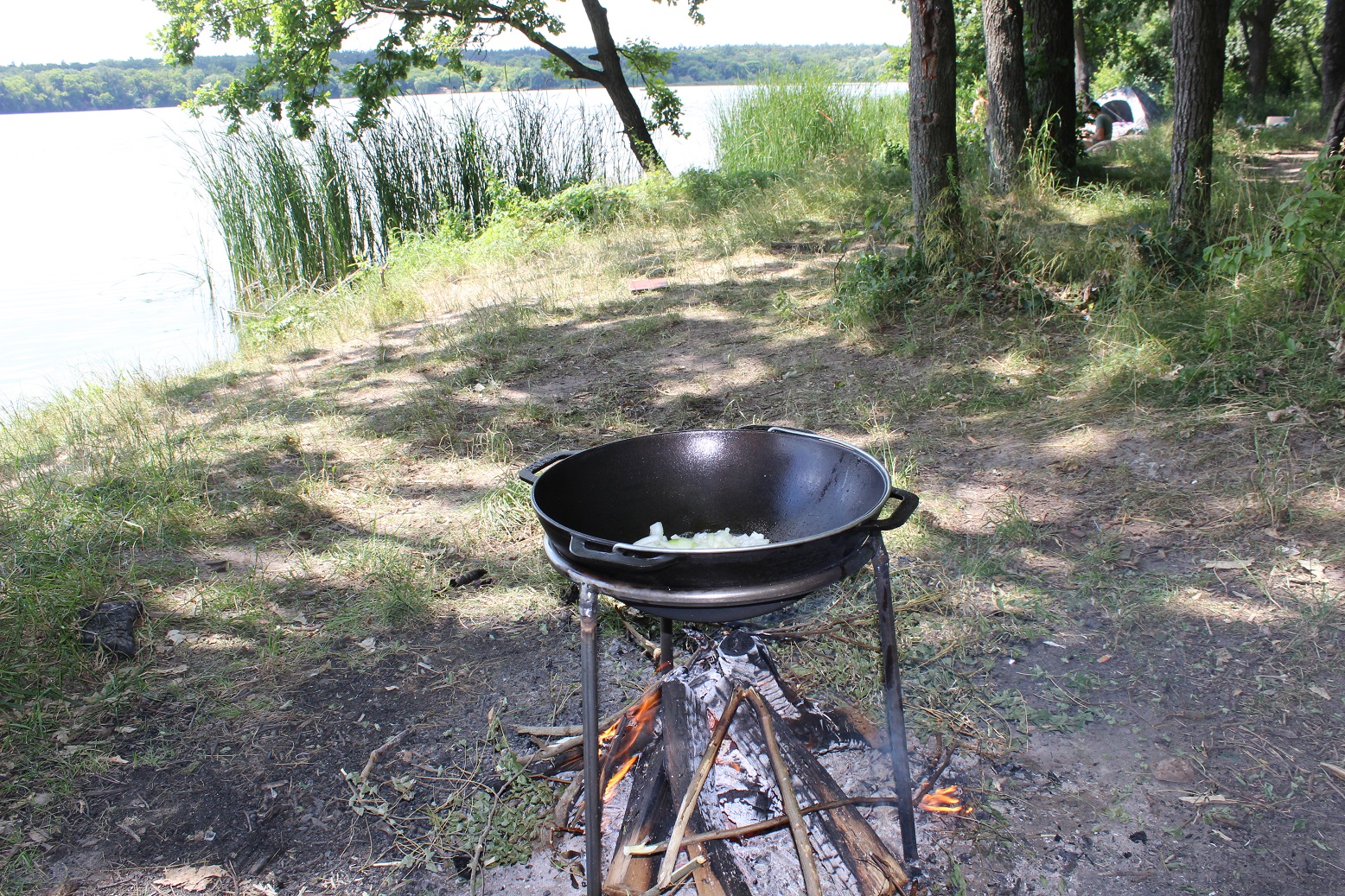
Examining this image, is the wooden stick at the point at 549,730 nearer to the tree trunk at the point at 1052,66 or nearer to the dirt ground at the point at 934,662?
the dirt ground at the point at 934,662

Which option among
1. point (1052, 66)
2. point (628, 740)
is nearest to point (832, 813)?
point (628, 740)

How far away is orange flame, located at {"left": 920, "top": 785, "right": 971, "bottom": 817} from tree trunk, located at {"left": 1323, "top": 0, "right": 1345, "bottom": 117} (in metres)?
11.6

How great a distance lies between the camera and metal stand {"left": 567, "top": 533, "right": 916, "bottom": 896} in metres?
1.51

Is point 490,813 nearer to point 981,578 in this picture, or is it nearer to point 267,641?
point 267,641

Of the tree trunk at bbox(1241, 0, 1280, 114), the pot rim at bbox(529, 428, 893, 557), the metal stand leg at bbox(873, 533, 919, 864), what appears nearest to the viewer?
the pot rim at bbox(529, 428, 893, 557)

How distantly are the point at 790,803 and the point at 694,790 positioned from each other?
0.19m

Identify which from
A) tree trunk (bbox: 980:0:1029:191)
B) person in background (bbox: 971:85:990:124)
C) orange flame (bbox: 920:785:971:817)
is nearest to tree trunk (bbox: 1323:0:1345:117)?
person in background (bbox: 971:85:990:124)

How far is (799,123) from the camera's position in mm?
10336

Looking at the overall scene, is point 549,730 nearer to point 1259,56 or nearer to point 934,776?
point 934,776

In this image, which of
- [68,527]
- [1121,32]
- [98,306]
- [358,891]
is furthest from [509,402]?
[1121,32]

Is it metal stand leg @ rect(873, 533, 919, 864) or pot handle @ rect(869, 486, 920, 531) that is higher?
pot handle @ rect(869, 486, 920, 531)

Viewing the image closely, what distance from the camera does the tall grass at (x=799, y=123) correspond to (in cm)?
1012

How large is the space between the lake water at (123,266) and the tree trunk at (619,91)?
31cm

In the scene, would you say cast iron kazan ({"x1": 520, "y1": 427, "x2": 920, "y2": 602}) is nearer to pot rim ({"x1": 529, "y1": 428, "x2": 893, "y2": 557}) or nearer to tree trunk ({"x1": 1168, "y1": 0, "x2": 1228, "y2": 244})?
pot rim ({"x1": 529, "y1": 428, "x2": 893, "y2": 557})
